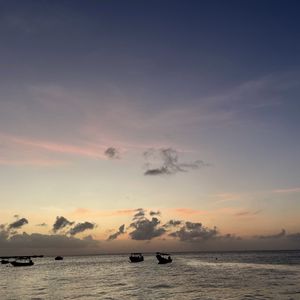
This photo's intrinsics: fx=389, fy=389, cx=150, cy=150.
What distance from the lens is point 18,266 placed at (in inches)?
7013

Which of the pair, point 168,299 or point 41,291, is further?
point 41,291

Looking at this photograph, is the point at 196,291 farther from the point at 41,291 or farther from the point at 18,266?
the point at 18,266

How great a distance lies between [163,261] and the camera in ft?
524

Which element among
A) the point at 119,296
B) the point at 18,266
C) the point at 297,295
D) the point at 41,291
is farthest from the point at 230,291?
the point at 18,266

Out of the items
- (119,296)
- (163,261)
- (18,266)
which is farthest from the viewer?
(18,266)

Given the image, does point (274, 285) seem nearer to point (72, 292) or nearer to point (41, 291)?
point (72, 292)

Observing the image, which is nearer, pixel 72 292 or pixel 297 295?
pixel 297 295

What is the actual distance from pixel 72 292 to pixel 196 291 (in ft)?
69.9

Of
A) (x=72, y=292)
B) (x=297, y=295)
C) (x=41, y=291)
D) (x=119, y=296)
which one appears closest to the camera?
(x=297, y=295)

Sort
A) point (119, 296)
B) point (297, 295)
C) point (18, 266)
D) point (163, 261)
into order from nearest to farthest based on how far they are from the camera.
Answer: point (297, 295)
point (119, 296)
point (163, 261)
point (18, 266)

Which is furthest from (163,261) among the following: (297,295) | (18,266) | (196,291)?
(297,295)

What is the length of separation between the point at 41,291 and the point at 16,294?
17.7 ft

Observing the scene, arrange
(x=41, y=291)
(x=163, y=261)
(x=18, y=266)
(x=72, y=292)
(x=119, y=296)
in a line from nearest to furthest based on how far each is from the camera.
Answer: (x=119, y=296) < (x=72, y=292) < (x=41, y=291) < (x=163, y=261) < (x=18, y=266)

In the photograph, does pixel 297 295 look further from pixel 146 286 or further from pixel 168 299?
pixel 146 286
